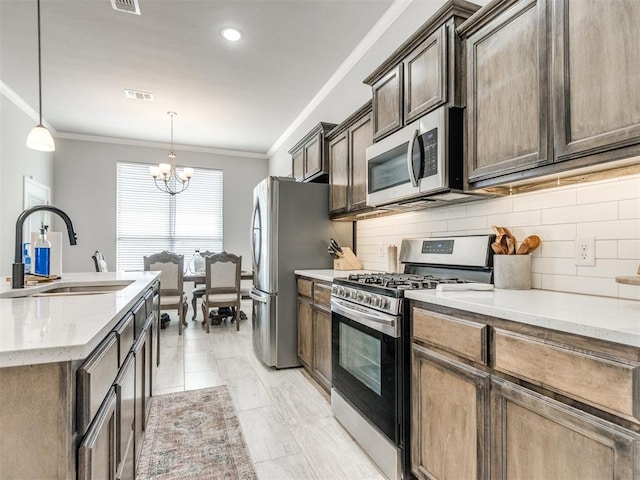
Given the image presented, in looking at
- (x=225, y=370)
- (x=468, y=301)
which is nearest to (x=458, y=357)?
(x=468, y=301)

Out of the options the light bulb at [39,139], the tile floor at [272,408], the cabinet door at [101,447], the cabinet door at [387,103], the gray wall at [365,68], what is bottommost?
the tile floor at [272,408]

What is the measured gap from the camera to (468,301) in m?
1.35

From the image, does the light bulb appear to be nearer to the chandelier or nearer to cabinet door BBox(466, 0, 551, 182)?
the chandelier

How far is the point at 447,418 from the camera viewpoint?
56.0 inches

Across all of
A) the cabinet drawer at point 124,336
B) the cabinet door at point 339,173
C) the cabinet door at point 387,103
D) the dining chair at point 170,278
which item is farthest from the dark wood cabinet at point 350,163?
the dining chair at point 170,278

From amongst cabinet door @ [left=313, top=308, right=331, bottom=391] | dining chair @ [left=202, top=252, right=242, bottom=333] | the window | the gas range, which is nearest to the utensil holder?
the gas range

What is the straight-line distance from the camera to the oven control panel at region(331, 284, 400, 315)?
1.69m

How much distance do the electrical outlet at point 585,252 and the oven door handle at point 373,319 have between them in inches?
32.7

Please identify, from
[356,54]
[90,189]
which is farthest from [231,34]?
[90,189]

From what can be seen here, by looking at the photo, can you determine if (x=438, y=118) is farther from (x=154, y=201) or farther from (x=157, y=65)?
(x=154, y=201)

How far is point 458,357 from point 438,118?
1185 millimetres

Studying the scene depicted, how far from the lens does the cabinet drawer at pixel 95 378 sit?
841 mm

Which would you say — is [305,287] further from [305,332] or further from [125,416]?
[125,416]

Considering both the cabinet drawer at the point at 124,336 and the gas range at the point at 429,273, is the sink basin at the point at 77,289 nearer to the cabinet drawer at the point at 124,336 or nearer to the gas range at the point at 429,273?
the cabinet drawer at the point at 124,336
